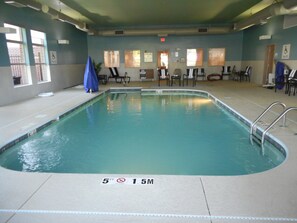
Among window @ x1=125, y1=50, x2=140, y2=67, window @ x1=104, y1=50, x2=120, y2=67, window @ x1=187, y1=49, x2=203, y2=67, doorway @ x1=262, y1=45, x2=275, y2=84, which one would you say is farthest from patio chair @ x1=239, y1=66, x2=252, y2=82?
window @ x1=104, y1=50, x2=120, y2=67

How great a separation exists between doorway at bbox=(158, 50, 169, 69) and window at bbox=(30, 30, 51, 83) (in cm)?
653

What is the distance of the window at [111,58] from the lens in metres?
13.8

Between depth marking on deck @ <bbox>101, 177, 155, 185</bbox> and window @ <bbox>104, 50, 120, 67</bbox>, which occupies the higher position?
window @ <bbox>104, 50, 120, 67</bbox>

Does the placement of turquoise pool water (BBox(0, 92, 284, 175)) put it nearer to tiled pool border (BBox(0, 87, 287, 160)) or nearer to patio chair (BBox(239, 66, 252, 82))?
tiled pool border (BBox(0, 87, 287, 160))

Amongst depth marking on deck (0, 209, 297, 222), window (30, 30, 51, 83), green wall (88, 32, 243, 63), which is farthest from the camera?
green wall (88, 32, 243, 63)

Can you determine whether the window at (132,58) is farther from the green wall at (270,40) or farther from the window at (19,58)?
the window at (19,58)

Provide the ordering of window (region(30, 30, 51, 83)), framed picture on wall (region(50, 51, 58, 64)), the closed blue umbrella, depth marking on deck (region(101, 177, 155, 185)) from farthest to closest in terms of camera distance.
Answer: framed picture on wall (region(50, 51, 58, 64))
the closed blue umbrella
window (region(30, 30, 51, 83))
depth marking on deck (region(101, 177, 155, 185))

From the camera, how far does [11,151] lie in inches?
146

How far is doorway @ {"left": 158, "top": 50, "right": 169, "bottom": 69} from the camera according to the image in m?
13.6

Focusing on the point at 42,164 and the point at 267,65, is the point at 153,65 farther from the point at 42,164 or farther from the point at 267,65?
the point at 42,164

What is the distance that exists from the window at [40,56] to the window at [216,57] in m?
8.69

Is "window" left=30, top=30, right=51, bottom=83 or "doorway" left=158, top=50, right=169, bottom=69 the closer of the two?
"window" left=30, top=30, right=51, bottom=83

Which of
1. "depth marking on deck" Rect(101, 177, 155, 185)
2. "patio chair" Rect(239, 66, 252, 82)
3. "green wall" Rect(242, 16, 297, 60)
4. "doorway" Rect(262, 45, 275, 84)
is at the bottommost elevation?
"depth marking on deck" Rect(101, 177, 155, 185)

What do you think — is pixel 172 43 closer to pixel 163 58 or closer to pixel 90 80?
pixel 163 58
